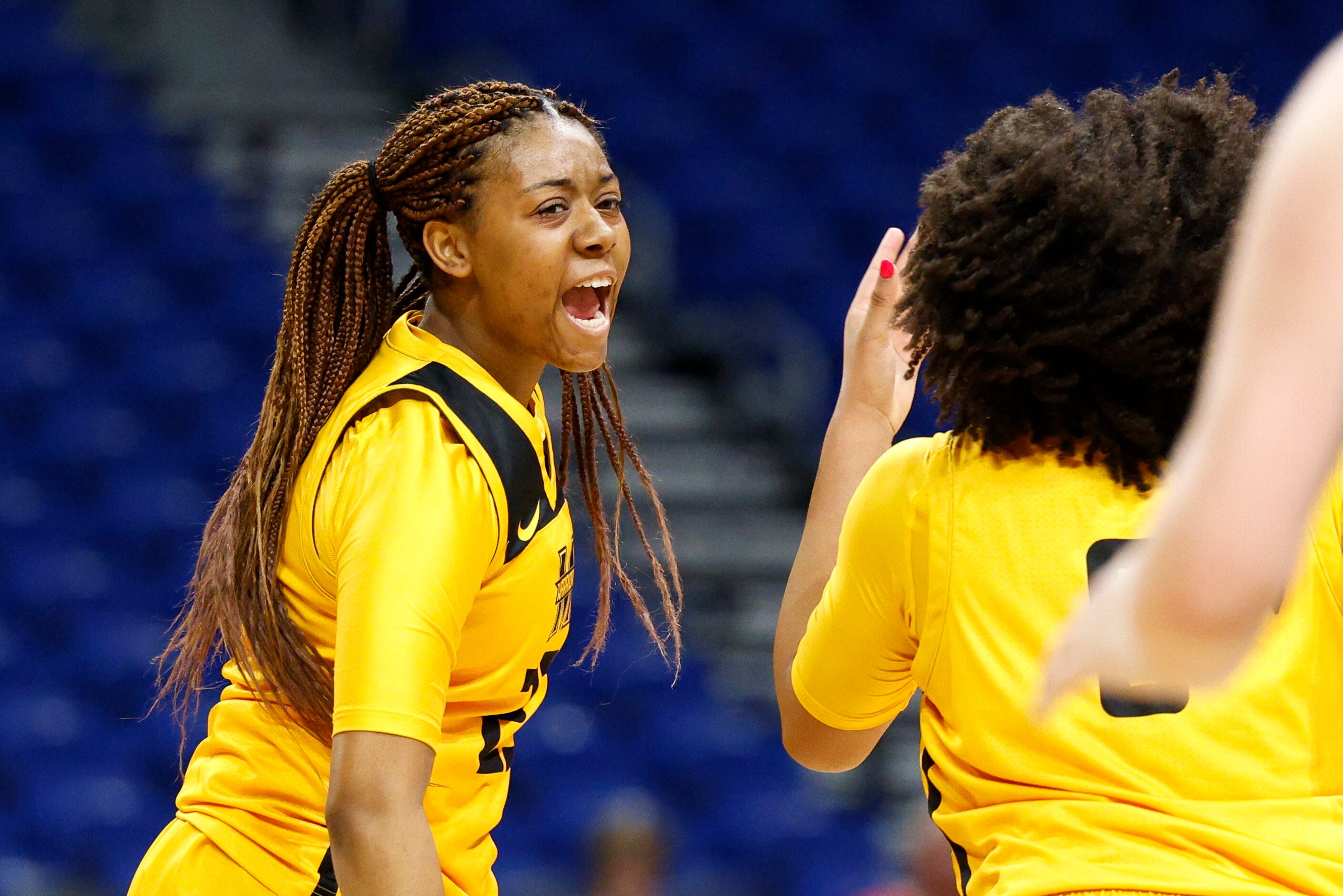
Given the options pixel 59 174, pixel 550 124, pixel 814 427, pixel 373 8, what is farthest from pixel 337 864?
pixel 373 8

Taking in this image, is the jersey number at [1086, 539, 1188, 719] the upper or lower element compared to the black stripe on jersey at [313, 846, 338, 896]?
upper

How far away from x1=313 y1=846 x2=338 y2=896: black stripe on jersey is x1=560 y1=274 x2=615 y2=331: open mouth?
695 millimetres

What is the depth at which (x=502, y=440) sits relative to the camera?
179cm

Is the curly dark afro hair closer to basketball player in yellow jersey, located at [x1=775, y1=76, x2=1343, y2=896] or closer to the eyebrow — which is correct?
basketball player in yellow jersey, located at [x1=775, y1=76, x2=1343, y2=896]

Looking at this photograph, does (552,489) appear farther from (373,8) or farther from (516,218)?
(373,8)

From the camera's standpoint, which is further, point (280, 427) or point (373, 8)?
point (373, 8)

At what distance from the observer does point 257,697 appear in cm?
186

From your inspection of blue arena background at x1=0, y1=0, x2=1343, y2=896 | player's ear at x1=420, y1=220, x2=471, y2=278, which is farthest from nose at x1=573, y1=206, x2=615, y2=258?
blue arena background at x1=0, y1=0, x2=1343, y2=896

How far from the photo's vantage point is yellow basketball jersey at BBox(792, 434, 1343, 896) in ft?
4.28

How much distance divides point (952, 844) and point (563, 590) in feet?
2.02

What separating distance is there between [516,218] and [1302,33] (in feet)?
20.6

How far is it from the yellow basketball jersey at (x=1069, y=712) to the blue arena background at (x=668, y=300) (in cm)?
295

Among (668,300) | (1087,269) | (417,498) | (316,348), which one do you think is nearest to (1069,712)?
(1087,269)

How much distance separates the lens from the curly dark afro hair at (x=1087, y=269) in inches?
53.7
